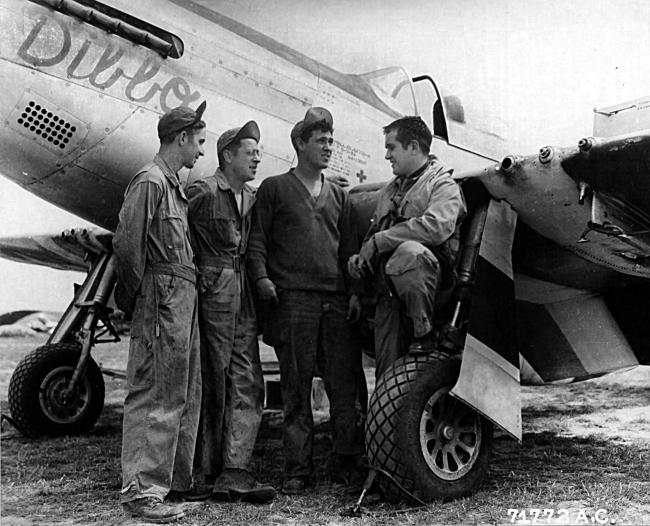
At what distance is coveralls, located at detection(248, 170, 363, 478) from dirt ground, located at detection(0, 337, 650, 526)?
0.28 m

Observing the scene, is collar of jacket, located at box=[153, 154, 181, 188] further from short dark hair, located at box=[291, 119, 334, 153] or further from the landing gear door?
the landing gear door

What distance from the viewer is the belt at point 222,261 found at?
2947 millimetres

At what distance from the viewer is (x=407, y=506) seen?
2.55 metres

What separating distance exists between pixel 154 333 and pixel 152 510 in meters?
0.61

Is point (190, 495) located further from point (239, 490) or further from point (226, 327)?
point (226, 327)

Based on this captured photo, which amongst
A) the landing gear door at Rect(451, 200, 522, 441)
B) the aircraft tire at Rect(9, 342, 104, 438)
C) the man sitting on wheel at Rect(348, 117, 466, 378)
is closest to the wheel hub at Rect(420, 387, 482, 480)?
the landing gear door at Rect(451, 200, 522, 441)

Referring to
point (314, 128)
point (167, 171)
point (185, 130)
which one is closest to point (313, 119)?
point (314, 128)

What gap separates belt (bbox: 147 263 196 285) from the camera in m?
2.64

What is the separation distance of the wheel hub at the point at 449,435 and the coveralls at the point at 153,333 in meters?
0.93

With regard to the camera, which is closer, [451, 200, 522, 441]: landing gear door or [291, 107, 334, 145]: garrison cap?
[451, 200, 522, 441]: landing gear door

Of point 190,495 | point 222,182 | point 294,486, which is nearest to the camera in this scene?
point 190,495

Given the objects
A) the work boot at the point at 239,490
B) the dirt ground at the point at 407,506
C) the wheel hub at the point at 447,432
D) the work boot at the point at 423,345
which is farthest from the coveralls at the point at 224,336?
the wheel hub at the point at 447,432

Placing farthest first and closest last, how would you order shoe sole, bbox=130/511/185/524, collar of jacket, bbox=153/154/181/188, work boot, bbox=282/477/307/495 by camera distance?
work boot, bbox=282/477/307/495 < collar of jacket, bbox=153/154/181/188 < shoe sole, bbox=130/511/185/524

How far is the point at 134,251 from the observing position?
8.43 ft
